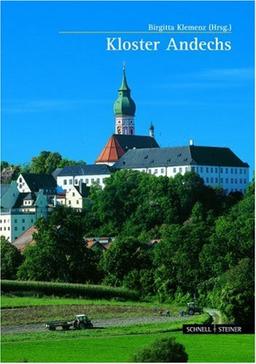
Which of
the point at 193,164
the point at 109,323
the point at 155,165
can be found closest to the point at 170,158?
the point at 155,165

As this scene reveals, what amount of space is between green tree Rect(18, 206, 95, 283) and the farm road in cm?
654

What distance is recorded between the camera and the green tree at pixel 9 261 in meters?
26.2

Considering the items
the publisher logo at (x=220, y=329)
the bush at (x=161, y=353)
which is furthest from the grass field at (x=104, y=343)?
the bush at (x=161, y=353)

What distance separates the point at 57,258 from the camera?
25078mm

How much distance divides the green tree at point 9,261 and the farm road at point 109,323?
8.27 metres

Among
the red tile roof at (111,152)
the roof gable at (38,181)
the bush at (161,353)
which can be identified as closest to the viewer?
the bush at (161,353)

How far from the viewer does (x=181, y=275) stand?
22.7 metres

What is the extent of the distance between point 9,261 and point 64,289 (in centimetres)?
476

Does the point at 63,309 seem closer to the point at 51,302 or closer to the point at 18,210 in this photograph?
the point at 51,302

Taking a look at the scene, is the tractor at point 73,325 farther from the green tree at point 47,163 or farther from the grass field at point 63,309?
the green tree at point 47,163

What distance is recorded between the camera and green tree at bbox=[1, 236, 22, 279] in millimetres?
26181

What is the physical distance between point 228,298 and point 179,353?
508 cm

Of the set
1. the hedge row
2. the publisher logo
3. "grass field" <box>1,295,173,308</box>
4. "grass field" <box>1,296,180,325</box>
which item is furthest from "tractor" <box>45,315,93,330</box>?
the hedge row

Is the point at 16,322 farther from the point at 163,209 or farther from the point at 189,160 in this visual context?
the point at 189,160
